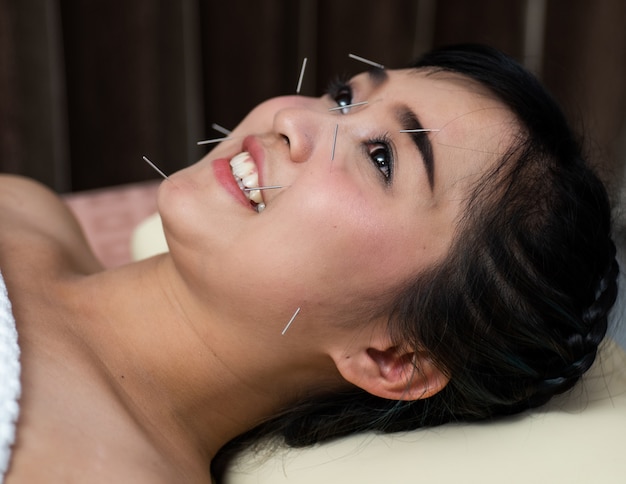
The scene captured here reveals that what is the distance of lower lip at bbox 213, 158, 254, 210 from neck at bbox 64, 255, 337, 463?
0.61ft

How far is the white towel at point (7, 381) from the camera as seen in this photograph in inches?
37.4

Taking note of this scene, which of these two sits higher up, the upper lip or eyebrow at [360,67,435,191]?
eyebrow at [360,67,435,191]

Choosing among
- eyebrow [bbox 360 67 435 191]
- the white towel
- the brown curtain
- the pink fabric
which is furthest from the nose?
the brown curtain

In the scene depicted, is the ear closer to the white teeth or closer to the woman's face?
the woman's face

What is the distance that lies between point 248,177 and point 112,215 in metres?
0.96

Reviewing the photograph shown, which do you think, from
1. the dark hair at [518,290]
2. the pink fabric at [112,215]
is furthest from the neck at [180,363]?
the pink fabric at [112,215]

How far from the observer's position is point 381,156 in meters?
1.21

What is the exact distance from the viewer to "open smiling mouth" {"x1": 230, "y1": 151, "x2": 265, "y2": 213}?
1.22 meters

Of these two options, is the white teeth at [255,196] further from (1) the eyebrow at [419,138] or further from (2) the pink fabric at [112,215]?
(2) the pink fabric at [112,215]

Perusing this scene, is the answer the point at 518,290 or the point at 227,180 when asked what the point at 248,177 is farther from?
the point at 518,290

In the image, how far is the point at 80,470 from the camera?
1.00m

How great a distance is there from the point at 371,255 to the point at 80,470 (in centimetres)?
51

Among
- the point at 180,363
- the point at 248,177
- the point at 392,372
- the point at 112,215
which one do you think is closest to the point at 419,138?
the point at 248,177

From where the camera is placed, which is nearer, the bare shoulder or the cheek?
the cheek
